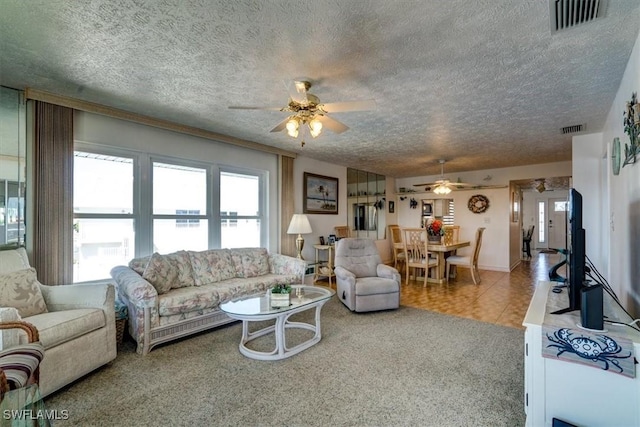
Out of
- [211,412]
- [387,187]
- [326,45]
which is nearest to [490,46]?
[326,45]

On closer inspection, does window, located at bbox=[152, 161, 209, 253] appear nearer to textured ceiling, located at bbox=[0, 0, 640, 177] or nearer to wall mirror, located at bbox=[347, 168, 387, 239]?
textured ceiling, located at bbox=[0, 0, 640, 177]

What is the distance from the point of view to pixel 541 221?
34.7ft

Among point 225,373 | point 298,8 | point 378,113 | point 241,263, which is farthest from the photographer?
point 241,263

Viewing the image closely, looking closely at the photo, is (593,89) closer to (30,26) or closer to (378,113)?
(378,113)

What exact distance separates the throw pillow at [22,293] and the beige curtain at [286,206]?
3.02 metres

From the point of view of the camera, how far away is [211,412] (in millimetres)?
1806

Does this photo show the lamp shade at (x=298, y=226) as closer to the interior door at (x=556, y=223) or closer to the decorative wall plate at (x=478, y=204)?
the decorative wall plate at (x=478, y=204)

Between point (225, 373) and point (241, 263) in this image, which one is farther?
point (241, 263)

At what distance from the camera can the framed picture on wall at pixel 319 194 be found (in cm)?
548

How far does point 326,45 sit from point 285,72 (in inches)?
19.2

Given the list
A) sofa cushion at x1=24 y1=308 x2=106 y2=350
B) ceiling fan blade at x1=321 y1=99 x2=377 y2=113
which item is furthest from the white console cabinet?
sofa cushion at x1=24 y1=308 x2=106 y2=350

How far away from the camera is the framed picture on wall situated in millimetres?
5477

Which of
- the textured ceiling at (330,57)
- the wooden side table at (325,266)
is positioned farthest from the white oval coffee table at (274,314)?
the wooden side table at (325,266)

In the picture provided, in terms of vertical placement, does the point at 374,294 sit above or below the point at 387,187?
below
